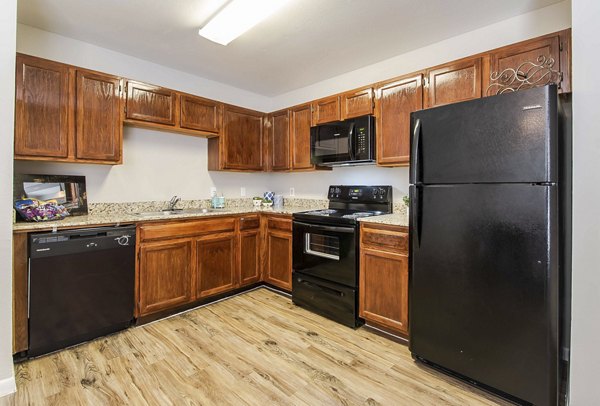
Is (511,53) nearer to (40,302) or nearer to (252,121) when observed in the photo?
(252,121)

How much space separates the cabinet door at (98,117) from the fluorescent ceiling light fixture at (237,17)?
1.02m

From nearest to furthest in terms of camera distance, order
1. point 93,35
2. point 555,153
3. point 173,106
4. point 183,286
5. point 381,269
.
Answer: point 555,153 < point 381,269 < point 93,35 < point 183,286 < point 173,106

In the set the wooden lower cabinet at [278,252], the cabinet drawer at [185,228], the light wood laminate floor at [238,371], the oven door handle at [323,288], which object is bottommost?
the light wood laminate floor at [238,371]

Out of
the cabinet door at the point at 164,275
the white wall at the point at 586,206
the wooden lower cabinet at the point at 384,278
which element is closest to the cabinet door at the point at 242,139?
the cabinet door at the point at 164,275

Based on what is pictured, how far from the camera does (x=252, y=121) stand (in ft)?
12.5

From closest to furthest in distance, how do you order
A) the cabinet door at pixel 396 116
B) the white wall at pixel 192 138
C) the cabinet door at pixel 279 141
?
the white wall at pixel 192 138
the cabinet door at pixel 396 116
the cabinet door at pixel 279 141

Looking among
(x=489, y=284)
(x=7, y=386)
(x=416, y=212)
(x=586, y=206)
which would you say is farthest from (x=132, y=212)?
(x=586, y=206)

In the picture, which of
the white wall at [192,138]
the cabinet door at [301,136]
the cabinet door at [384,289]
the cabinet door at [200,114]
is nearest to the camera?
the cabinet door at [384,289]

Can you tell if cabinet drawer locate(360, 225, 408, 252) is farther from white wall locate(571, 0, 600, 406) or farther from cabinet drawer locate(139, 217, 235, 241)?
cabinet drawer locate(139, 217, 235, 241)

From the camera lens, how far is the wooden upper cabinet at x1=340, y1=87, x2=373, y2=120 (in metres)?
2.89

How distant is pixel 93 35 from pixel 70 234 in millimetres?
1784

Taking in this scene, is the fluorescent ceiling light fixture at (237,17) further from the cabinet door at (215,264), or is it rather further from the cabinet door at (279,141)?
the cabinet door at (215,264)

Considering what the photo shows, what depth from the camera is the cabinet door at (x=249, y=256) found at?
3340mm

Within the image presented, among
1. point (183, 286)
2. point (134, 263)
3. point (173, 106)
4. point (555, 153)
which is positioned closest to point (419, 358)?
point (555, 153)
